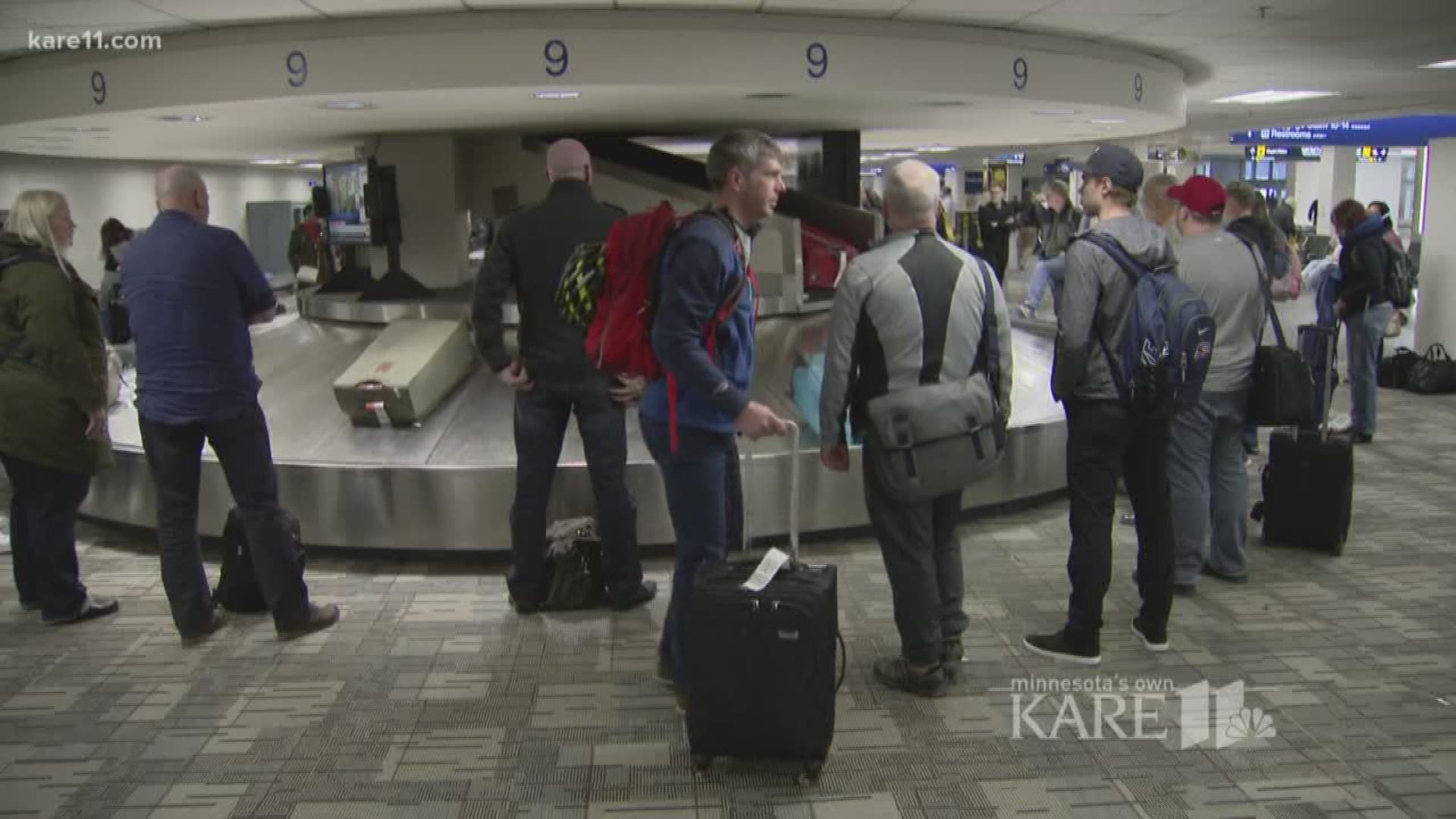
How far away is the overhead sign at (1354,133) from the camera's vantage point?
17.4 m

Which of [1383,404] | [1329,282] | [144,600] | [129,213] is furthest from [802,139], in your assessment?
[129,213]

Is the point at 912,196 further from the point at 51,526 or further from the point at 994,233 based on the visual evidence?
the point at 994,233

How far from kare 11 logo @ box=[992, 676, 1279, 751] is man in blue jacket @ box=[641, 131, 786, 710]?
119cm

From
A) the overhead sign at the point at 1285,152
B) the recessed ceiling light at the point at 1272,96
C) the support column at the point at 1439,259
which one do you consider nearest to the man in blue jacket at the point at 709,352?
the recessed ceiling light at the point at 1272,96

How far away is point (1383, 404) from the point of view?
9.37 meters

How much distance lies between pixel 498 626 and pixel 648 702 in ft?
3.29

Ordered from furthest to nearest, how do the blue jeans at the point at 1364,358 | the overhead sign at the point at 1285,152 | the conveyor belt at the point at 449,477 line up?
the overhead sign at the point at 1285,152
the blue jeans at the point at 1364,358
the conveyor belt at the point at 449,477

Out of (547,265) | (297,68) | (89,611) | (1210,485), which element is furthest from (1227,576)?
(297,68)

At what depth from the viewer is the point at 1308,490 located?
547cm

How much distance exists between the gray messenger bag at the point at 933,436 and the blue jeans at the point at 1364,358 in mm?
5419

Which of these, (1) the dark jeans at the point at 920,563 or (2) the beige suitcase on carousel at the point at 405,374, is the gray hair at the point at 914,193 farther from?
(2) the beige suitcase on carousel at the point at 405,374

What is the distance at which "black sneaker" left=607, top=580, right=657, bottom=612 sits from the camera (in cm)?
478

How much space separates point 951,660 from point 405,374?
3349mm

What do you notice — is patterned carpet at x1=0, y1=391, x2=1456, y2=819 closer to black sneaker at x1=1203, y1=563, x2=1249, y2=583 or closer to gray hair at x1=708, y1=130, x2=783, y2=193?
black sneaker at x1=1203, y1=563, x2=1249, y2=583
